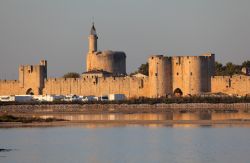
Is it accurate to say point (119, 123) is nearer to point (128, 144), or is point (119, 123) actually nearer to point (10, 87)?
point (128, 144)

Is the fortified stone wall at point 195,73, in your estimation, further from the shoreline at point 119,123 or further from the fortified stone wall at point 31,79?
the shoreline at point 119,123

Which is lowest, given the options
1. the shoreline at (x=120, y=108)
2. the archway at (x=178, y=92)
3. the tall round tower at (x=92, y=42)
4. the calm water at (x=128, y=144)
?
the calm water at (x=128, y=144)

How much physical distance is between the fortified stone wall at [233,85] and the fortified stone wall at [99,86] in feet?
17.0

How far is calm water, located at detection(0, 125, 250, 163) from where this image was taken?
92.3ft

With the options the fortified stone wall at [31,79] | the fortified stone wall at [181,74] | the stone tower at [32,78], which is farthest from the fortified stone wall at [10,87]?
the fortified stone wall at [181,74]

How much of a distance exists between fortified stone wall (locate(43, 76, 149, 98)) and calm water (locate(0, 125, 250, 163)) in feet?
78.0

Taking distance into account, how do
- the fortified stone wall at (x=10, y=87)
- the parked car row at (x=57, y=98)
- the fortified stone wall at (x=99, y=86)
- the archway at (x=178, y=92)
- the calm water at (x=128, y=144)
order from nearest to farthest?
1. the calm water at (x=128, y=144)
2. the archway at (x=178, y=92)
3. the parked car row at (x=57, y=98)
4. the fortified stone wall at (x=99, y=86)
5. the fortified stone wall at (x=10, y=87)

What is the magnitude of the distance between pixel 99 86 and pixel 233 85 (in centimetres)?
1034

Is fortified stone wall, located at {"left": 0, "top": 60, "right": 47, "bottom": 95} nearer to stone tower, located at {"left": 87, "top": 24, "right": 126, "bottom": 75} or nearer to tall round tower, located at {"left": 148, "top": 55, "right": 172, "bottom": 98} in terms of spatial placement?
stone tower, located at {"left": 87, "top": 24, "right": 126, "bottom": 75}

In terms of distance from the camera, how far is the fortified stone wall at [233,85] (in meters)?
62.1

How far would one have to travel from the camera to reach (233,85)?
204 ft

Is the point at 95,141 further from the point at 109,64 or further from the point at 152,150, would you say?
the point at 109,64

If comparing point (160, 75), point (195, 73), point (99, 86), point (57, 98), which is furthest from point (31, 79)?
point (195, 73)

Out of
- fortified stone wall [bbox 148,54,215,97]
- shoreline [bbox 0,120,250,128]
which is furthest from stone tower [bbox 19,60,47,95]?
shoreline [bbox 0,120,250,128]
